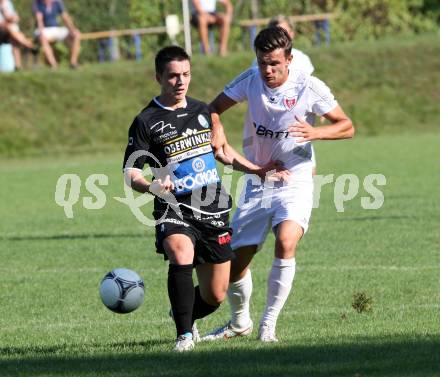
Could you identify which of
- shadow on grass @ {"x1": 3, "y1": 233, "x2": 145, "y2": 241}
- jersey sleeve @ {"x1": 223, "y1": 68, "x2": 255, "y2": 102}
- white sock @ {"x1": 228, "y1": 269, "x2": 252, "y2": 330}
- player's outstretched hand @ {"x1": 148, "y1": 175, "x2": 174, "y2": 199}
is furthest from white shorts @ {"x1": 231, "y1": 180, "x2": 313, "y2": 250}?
shadow on grass @ {"x1": 3, "y1": 233, "x2": 145, "y2": 241}

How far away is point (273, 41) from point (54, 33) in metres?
21.1

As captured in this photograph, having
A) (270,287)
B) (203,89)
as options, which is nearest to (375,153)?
(203,89)

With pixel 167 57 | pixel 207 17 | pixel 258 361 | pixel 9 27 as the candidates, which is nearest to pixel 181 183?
pixel 167 57

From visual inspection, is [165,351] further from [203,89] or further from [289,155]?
[203,89]

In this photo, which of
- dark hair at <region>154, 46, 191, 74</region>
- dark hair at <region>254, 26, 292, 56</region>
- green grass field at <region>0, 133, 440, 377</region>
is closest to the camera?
green grass field at <region>0, 133, 440, 377</region>

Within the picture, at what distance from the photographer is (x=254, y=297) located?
9938 mm

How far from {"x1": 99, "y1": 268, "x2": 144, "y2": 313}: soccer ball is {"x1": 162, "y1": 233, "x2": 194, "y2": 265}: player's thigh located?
1.78 feet

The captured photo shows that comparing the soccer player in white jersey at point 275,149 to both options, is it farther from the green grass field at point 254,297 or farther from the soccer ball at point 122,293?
the soccer ball at point 122,293

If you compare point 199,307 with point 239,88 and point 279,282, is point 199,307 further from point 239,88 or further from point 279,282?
point 239,88

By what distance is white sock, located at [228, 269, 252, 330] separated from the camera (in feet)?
25.9

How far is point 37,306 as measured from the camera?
966 cm

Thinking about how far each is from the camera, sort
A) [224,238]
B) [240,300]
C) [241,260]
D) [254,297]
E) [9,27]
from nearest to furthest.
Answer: [224,238]
[241,260]
[240,300]
[254,297]
[9,27]

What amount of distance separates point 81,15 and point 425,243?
23.5 metres

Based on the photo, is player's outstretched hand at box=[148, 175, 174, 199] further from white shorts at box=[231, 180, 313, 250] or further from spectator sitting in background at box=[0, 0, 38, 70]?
spectator sitting in background at box=[0, 0, 38, 70]
